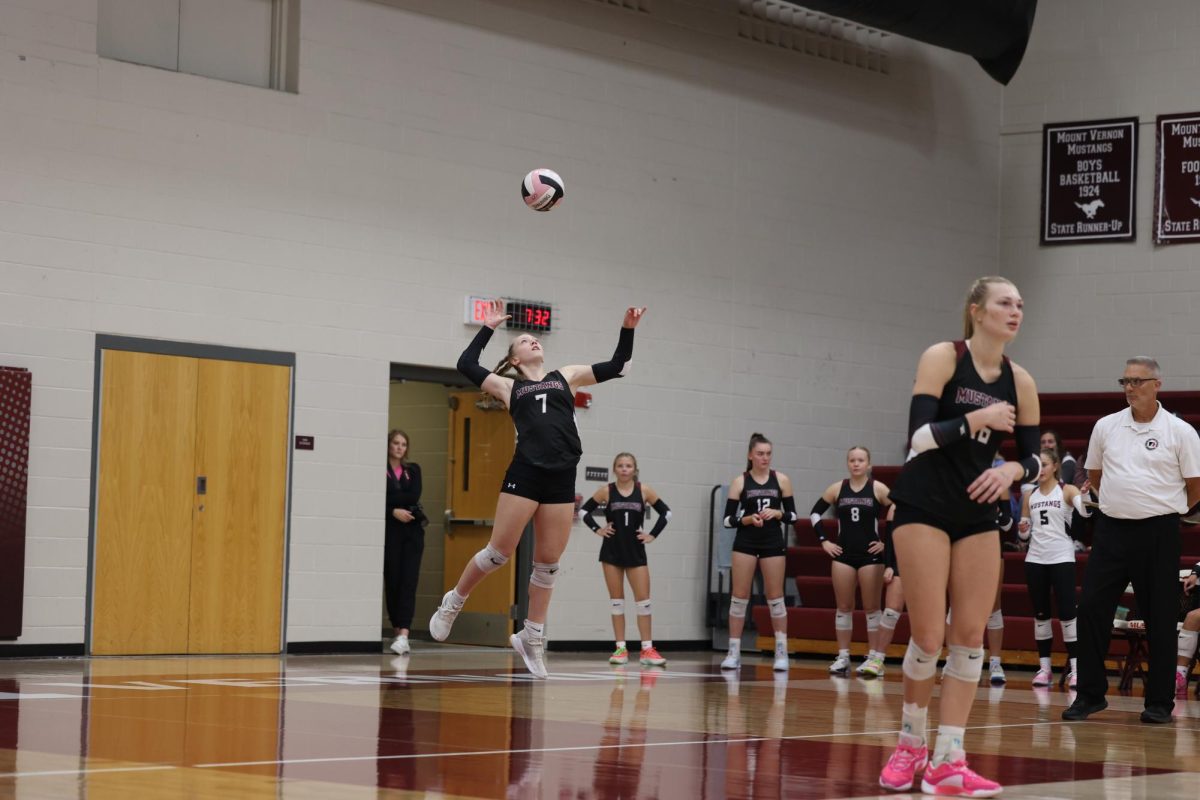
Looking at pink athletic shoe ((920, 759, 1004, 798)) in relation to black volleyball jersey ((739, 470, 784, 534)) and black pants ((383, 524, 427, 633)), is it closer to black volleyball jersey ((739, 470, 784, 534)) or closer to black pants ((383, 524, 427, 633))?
black volleyball jersey ((739, 470, 784, 534))

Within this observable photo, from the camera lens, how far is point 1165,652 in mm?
8781

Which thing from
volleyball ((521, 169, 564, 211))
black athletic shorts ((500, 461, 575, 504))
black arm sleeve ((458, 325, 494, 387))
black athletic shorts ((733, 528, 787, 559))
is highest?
volleyball ((521, 169, 564, 211))

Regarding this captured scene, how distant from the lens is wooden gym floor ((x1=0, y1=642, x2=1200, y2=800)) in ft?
16.7

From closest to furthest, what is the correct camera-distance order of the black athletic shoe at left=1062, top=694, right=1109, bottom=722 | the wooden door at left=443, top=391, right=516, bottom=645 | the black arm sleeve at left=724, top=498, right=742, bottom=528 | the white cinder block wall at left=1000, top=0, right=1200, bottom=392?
the black athletic shoe at left=1062, top=694, right=1109, bottom=722, the black arm sleeve at left=724, top=498, right=742, bottom=528, the wooden door at left=443, top=391, right=516, bottom=645, the white cinder block wall at left=1000, top=0, right=1200, bottom=392

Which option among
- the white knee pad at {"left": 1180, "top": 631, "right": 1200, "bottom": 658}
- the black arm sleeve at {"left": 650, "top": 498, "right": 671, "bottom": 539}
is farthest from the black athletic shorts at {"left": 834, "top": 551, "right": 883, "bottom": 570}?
the white knee pad at {"left": 1180, "top": 631, "right": 1200, "bottom": 658}

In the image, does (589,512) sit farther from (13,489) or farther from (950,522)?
(950,522)

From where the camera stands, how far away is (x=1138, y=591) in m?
8.79

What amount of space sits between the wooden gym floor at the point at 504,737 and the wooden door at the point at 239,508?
1605 millimetres

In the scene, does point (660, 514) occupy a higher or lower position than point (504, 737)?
higher

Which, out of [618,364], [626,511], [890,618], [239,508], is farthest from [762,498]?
[618,364]

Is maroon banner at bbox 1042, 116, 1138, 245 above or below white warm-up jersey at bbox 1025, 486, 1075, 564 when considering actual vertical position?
above

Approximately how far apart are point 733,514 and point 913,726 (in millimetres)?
8212

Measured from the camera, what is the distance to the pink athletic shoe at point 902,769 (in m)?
5.32

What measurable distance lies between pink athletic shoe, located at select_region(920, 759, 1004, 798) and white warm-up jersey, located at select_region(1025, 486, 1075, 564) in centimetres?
700
